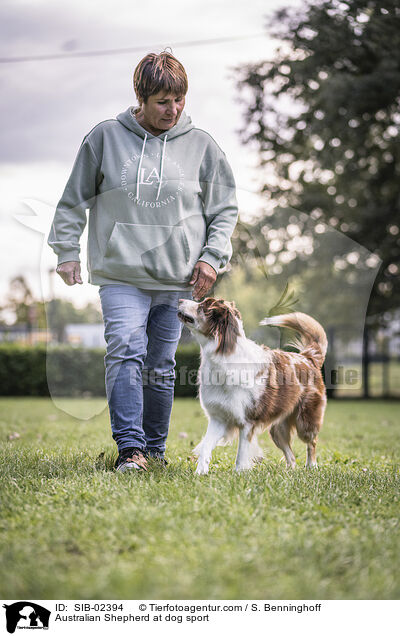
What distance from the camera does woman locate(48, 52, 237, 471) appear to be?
3.33m

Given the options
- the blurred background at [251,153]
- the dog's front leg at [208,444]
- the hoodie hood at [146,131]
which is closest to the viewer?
the dog's front leg at [208,444]

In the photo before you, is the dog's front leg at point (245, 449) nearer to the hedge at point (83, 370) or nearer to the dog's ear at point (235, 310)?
the dog's ear at point (235, 310)

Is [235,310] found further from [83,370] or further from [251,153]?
[251,153]

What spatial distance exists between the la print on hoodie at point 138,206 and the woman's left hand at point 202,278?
0.04m

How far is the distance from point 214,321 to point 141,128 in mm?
1177

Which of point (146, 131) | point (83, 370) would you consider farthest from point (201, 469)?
point (83, 370)

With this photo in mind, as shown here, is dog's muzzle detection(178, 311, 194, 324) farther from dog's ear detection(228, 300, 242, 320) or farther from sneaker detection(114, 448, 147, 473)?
sneaker detection(114, 448, 147, 473)

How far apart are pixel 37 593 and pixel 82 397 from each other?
3169mm

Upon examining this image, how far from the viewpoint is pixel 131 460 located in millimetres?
3242

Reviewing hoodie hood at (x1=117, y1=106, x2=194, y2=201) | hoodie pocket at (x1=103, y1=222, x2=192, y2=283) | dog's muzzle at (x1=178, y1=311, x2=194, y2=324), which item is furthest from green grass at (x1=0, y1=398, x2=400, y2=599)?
hoodie hood at (x1=117, y1=106, x2=194, y2=201)

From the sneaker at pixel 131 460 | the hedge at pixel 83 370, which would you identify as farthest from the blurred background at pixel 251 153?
the sneaker at pixel 131 460

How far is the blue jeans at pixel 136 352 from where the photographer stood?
3.34 m

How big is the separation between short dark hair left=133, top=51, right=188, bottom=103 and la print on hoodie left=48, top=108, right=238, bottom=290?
0.72 ft

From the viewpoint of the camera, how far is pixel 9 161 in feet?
17.7
